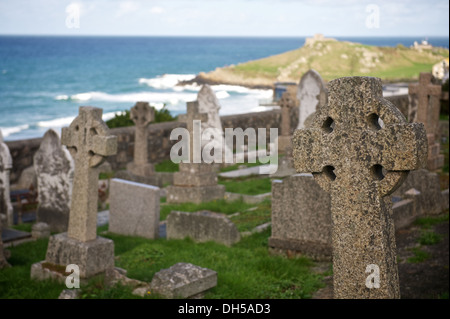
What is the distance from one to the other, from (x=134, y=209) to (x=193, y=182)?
273 cm

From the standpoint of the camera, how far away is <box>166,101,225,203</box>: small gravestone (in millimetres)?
Answer: 11305

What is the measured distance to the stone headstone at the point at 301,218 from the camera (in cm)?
718

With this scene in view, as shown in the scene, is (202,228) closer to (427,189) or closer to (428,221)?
(428,221)

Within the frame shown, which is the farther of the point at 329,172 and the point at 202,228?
the point at 202,228

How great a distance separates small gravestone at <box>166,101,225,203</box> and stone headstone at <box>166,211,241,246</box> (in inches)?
106

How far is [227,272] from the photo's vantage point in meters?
6.72

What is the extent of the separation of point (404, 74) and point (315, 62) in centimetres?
743

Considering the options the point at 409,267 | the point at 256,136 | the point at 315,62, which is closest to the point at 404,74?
the point at 315,62

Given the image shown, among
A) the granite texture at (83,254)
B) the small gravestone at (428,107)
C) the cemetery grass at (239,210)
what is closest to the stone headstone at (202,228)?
the cemetery grass at (239,210)

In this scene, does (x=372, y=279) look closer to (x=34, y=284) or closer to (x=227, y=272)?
(x=227, y=272)

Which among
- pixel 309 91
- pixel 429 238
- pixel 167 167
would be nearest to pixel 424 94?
pixel 309 91

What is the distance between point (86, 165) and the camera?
6664 mm

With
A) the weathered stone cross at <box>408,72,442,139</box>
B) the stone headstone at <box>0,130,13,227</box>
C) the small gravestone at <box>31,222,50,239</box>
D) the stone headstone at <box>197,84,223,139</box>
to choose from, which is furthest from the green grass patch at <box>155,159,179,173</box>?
the small gravestone at <box>31,222,50,239</box>
